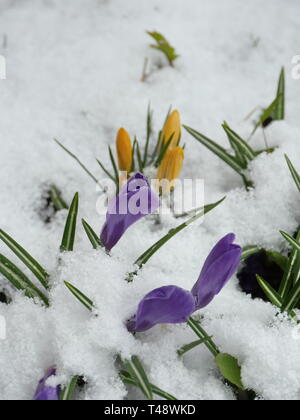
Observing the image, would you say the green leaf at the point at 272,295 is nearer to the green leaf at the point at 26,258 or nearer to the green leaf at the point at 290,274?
the green leaf at the point at 290,274

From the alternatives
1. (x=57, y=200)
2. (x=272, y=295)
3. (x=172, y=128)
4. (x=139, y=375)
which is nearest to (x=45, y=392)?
(x=139, y=375)

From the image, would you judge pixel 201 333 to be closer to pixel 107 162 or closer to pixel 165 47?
pixel 107 162

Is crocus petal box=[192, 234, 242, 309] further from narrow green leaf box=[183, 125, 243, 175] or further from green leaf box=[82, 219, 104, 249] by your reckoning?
narrow green leaf box=[183, 125, 243, 175]

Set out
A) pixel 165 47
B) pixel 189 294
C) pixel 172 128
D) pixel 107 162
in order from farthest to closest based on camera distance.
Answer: pixel 165 47 < pixel 107 162 < pixel 172 128 < pixel 189 294

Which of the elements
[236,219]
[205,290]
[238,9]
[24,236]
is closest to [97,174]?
[24,236]

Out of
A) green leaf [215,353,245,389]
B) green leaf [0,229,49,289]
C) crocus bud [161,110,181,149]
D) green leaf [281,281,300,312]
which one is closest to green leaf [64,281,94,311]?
green leaf [0,229,49,289]

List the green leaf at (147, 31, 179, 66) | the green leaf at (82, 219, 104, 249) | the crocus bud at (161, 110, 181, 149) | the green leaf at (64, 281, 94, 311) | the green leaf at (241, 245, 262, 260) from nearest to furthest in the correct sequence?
the green leaf at (64, 281, 94, 311) < the green leaf at (82, 219, 104, 249) < the green leaf at (241, 245, 262, 260) < the crocus bud at (161, 110, 181, 149) < the green leaf at (147, 31, 179, 66)
